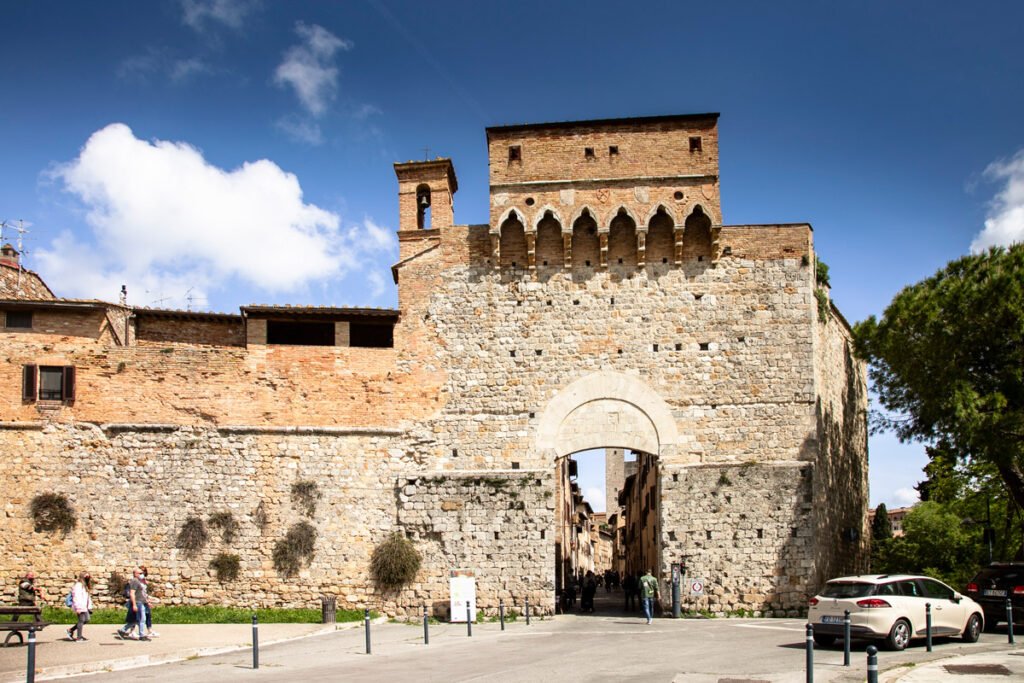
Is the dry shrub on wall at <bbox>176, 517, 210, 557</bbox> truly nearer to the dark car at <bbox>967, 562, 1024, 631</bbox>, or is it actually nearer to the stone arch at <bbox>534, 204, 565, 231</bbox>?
the stone arch at <bbox>534, 204, 565, 231</bbox>

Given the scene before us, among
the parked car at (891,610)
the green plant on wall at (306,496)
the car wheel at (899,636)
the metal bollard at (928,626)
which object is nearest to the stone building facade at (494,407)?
the green plant on wall at (306,496)

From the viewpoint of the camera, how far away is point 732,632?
65.5ft

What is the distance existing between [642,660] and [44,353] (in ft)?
61.4

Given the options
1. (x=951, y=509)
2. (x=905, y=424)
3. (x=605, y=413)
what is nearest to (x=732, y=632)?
(x=605, y=413)

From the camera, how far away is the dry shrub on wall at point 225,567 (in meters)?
24.6

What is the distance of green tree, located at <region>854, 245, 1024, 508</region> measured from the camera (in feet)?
75.3

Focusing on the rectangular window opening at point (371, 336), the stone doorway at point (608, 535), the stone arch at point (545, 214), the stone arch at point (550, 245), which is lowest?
the stone doorway at point (608, 535)

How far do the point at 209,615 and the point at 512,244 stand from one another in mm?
12814

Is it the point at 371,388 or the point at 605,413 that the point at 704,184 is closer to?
the point at 605,413

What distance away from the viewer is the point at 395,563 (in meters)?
24.5

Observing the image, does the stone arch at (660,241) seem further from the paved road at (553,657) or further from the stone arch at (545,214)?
Answer: the paved road at (553,657)

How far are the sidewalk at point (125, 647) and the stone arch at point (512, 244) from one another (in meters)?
10.6

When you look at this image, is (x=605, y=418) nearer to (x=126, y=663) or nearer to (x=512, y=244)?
(x=512, y=244)

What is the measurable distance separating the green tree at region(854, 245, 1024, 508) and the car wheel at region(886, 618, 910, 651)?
8.57m
